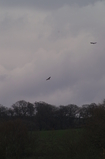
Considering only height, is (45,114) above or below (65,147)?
above

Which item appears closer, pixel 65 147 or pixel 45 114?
pixel 65 147

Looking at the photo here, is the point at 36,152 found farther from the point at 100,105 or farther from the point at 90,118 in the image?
the point at 100,105

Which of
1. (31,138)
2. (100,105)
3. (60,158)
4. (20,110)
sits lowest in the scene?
(60,158)

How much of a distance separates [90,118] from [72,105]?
36.5 meters

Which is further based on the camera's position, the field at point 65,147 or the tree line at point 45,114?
the tree line at point 45,114

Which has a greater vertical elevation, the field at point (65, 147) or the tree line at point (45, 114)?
the tree line at point (45, 114)

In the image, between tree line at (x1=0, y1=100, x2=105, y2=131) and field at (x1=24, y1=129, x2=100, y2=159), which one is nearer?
field at (x1=24, y1=129, x2=100, y2=159)

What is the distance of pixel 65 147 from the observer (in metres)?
21.3

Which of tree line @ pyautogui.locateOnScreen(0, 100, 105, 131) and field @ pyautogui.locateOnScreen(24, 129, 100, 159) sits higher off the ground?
tree line @ pyautogui.locateOnScreen(0, 100, 105, 131)

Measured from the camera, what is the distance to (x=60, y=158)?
67.0 feet

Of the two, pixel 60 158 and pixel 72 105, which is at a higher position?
pixel 72 105

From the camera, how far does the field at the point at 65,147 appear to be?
802 inches

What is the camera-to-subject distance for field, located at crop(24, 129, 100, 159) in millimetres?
20377

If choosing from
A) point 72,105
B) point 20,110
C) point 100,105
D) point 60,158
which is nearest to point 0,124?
point 60,158
